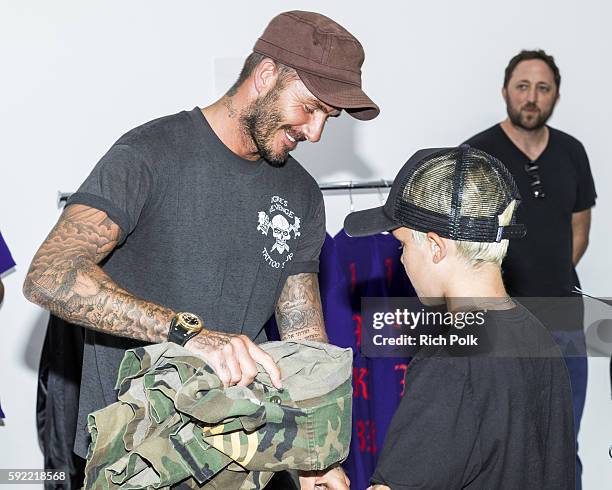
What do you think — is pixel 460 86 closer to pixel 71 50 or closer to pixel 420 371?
pixel 71 50

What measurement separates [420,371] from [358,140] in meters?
2.20

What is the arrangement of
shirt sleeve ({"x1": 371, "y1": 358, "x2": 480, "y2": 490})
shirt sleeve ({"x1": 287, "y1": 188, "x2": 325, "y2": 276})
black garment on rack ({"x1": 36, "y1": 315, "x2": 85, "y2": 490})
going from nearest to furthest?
shirt sleeve ({"x1": 371, "y1": 358, "x2": 480, "y2": 490}), shirt sleeve ({"x1": 287, "y1": 188, "x2": 325, "y2": 276}), black garment on rack ({"x1": 36, "y1": 315, "x2": 85, "y2": 490})

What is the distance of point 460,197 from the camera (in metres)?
1.72

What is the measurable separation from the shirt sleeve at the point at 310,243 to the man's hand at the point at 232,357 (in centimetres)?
62

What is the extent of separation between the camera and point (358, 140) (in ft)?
12.2

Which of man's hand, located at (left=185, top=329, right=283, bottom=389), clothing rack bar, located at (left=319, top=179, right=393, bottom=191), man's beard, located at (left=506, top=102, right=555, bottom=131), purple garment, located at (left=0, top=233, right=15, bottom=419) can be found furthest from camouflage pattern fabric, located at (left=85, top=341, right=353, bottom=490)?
man's beard, located at (left=506, top=102, right=555, bottom=131)

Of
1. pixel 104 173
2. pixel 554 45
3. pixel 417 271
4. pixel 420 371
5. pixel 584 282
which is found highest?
pixel 554 45

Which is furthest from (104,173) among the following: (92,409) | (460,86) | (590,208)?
(590,208)

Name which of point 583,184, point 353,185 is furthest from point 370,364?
point 583,184

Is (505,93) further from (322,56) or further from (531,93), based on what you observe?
(322,56)

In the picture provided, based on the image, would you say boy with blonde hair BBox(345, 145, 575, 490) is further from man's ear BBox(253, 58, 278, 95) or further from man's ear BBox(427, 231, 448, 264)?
man's ear BBox(253, 58, 278, 95)

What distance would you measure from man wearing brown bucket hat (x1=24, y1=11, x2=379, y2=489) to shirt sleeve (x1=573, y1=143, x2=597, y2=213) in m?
1.87

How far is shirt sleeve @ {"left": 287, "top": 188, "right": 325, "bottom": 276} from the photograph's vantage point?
2.30 m

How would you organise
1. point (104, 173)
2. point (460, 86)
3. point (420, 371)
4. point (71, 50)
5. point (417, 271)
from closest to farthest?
point (420, 371) < point (417, 271) < point (104, 173) < point (71, 50) < point (460, 86)
